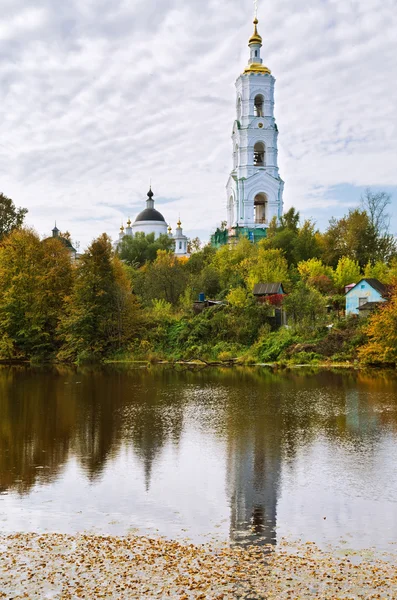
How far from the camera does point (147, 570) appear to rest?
30.8ft

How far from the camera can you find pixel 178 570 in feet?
30.7

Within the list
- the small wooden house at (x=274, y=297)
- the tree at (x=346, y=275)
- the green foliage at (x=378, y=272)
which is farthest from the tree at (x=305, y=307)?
the green foliage at (x=378, y=272)

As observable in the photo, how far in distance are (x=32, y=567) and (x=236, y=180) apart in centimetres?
5659

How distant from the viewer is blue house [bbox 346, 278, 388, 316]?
1644 inches

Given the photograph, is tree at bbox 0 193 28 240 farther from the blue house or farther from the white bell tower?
the blue house

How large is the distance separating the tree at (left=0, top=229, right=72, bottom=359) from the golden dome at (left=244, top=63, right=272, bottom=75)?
A: 26764 mm

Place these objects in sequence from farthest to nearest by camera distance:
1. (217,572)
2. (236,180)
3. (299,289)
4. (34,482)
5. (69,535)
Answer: (236,180) < (299,289) < (34,482) < (69,535) < (217,572)

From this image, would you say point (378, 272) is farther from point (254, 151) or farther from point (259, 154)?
point (259, 154)

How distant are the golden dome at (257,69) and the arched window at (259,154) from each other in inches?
250

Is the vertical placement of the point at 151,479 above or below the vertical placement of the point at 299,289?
below

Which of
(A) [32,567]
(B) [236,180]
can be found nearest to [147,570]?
(A) [32,567]

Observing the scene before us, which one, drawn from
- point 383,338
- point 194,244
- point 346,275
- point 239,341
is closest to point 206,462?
point 383,338

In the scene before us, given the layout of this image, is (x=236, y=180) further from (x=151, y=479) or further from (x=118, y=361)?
(x=151, y=479)

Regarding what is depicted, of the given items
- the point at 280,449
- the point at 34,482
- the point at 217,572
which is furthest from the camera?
the point at 280,449
